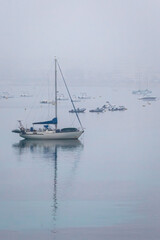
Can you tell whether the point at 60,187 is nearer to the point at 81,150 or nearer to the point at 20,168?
the point at 20,168

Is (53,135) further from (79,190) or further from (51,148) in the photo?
(79,190)

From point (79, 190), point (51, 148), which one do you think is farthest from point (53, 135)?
point (79, 190)

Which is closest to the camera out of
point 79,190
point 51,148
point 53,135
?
point 79,190

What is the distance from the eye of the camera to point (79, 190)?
6746mm

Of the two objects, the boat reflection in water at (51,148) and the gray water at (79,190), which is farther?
the boat reflection in water at (51,148)

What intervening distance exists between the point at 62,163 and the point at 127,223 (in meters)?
3.69

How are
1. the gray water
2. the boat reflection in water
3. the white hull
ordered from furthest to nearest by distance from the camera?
1. the white hull
2. the boat reflection in water
3. the gray water

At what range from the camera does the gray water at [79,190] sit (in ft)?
16.8

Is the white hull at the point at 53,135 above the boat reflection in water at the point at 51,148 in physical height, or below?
above

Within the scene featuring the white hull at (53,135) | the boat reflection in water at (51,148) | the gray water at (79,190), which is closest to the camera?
the gray water at (79,190)

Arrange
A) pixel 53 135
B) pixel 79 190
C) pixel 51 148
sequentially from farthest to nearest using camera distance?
1. pixel 53 135
2. pixel 51 148
3. pixel 79 190

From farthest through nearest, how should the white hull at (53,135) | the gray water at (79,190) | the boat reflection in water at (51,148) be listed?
the white hull at (53,135)
the boat reflection in water at (51,148)
the gray water at (79,190)

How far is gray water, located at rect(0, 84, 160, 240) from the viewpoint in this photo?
5121mm

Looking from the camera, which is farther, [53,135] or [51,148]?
[53,135]
